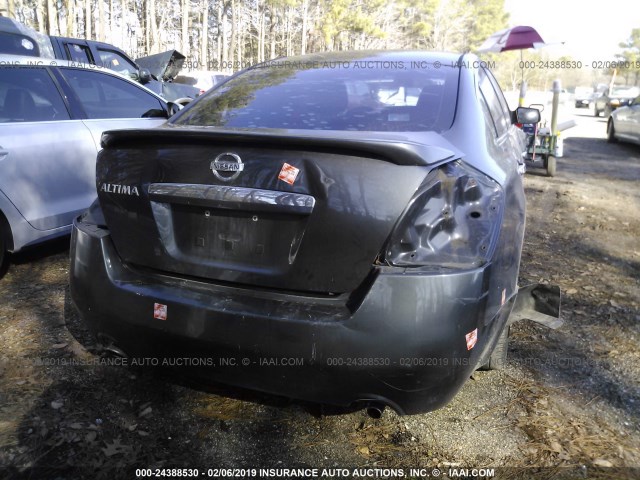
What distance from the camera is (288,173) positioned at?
1.82 m

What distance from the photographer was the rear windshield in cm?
232

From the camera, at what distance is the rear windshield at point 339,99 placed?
232 cm

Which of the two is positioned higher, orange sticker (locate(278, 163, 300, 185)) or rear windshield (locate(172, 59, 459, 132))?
rear windshield (locate(172, 59, 459, 132))

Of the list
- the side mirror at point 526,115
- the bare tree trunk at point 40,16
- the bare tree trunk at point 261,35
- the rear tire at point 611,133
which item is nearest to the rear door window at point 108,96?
the side mirror at point 526,115

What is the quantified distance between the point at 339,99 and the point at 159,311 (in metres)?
1.30

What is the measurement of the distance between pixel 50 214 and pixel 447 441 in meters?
3.23

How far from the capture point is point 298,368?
1.84m

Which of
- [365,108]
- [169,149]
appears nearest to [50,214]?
[169,149]

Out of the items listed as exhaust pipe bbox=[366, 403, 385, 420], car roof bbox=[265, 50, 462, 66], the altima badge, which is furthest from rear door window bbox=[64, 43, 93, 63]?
exhaust pipe bbox=[366, 403, 385, 420]

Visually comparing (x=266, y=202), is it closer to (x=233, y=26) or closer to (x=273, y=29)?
(x=233, y=26)

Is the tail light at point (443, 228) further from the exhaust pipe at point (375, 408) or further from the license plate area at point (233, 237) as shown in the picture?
the exhaust pipe at point (375, 408)

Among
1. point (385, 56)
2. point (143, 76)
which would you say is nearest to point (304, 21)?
point (143, 76)

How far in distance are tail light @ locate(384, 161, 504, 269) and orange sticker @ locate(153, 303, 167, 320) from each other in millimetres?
853

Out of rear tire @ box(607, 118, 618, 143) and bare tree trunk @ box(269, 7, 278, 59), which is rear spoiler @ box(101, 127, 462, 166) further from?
bare tree trunk @ box(269, 7, 278, 59)
